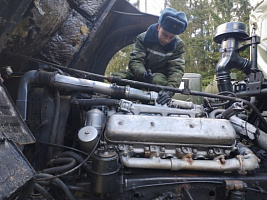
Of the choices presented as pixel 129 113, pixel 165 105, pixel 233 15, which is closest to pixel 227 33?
pixel 165 105

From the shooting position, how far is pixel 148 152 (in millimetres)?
1663

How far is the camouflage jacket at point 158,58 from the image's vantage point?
2.94m

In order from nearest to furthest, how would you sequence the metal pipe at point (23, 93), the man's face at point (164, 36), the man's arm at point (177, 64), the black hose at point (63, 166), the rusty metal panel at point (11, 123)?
the rusty metal panel at point (11, 123) < the black hose at point (63, 166) < the metal pipe at point (23, 93) < the man's face at point (164, 36) < the man's arm at point (177, 64)

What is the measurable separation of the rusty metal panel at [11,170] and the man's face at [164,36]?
220cm

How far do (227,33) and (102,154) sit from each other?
2.94m

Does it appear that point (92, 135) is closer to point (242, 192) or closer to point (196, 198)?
point (196, 198)

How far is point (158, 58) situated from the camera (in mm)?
3039

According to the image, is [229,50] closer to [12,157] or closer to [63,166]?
[63,166]

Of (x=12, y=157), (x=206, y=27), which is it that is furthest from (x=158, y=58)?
(x=206, y=27)

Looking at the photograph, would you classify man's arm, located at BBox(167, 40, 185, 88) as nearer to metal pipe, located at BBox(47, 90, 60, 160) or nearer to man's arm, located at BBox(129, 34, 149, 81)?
man's arm, located at BBox(129, 34, 149, 81)

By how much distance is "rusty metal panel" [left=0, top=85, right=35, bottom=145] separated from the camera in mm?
1248

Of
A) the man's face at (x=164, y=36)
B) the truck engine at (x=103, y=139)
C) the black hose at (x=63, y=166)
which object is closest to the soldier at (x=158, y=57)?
the man's face at (x=164, y=36)

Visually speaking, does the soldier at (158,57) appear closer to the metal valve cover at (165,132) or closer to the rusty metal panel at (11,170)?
the metal valve cover at (165,132)

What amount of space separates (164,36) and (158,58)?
14.6 inches
